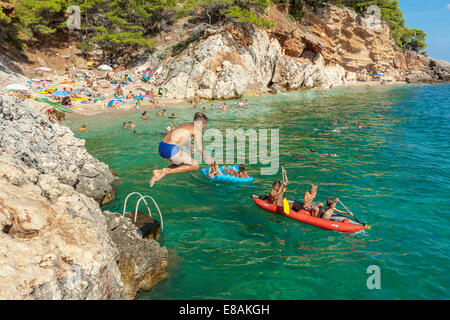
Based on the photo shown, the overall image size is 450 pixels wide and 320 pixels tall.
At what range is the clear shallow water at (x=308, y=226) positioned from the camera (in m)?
7.25

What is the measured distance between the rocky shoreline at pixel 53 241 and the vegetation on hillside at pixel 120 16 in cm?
3684

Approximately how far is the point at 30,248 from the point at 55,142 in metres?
A: 7.39

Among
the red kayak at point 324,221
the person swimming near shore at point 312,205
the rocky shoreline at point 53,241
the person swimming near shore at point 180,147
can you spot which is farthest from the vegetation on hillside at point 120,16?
the person swimming near shore at point 180,147

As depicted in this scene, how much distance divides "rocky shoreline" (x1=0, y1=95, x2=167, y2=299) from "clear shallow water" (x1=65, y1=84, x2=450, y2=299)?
973mm

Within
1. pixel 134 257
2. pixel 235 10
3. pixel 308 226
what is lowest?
pixel 308 226

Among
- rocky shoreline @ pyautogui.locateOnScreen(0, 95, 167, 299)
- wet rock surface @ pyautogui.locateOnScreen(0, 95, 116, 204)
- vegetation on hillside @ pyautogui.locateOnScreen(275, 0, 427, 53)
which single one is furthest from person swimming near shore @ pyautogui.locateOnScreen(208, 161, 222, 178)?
vegetation on hillside @ pyautogui.locateOnScreen(275, 0, 427, 53)

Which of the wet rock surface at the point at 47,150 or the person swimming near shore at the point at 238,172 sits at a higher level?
the wet rock surface at the point at 47,150

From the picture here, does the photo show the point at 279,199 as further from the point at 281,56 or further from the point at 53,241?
the point at 281,56

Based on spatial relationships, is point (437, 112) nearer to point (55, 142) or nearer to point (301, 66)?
point (301, 66)

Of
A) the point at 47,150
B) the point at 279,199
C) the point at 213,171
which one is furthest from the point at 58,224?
the point at 213,171

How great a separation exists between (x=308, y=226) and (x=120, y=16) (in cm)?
4889

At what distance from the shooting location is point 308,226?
1027 centimetres

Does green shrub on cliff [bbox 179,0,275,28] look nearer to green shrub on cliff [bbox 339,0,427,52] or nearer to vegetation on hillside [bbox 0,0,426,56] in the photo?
vegetation on hillside [bbox 0,0,426,56]

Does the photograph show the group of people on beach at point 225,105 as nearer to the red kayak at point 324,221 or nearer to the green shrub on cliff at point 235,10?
the green shrub on cliff at point 235,10
